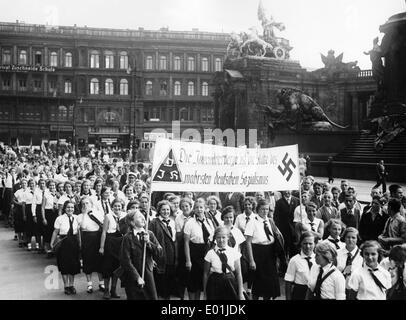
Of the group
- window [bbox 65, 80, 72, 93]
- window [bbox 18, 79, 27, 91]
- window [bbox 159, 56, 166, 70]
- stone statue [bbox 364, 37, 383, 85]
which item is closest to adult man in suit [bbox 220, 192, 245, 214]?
stone statue [bbox 364, 37, 383, 85]

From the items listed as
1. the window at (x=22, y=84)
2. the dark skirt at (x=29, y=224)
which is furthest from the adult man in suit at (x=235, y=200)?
the window at (x=22, y=84)

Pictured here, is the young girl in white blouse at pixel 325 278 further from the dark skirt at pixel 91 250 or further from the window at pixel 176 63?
the window at pixel 176 63

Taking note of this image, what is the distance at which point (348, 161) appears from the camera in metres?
27.2

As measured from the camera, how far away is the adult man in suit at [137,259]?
6.63 m

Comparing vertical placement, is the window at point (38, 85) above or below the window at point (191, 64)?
below

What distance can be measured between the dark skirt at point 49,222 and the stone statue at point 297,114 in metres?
27.4

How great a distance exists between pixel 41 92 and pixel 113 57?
34.0 ft

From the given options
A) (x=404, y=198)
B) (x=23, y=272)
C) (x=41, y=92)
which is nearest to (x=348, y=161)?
(x=404, y=198)

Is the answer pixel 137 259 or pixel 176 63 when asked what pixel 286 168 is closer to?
pixel 137 259

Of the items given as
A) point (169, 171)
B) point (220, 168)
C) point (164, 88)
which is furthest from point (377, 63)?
point (164, 88)

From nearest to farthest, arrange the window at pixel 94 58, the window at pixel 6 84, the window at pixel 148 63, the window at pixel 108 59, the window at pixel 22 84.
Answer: the window at pixel 6 84 → the window at pixel 22 84 → the window at pixel 94 58 → the window at pixel 108 59 → the window at pixel 148 63

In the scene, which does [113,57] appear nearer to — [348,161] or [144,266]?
[348,161]

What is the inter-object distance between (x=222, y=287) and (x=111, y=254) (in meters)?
2.89

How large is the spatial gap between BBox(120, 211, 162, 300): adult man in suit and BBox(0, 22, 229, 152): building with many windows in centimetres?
5892
